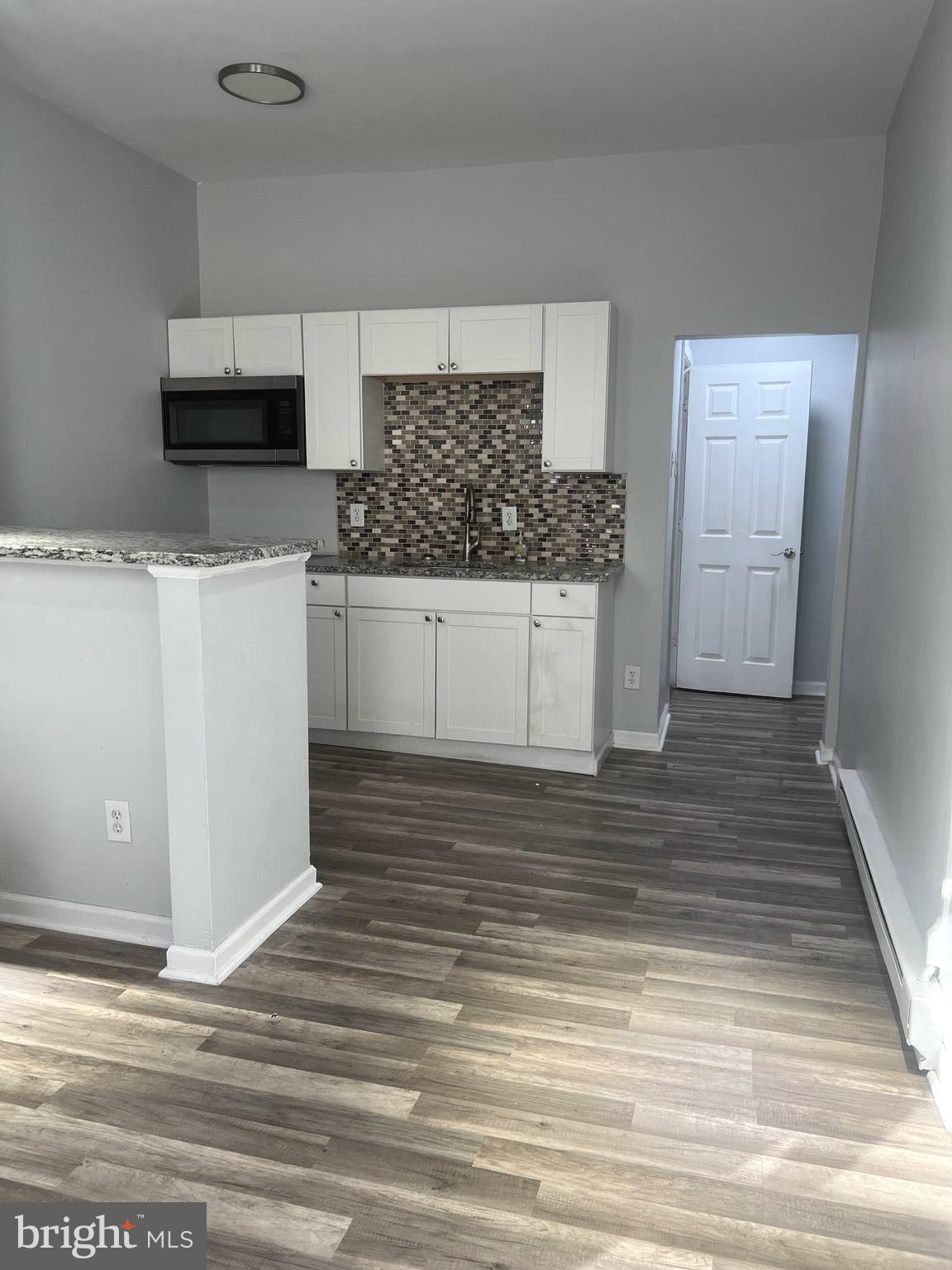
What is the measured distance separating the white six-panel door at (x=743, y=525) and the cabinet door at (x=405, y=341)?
196cm

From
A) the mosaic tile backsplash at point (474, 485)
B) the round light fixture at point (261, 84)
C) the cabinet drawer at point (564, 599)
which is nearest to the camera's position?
the round light fixture at point (261, 84)

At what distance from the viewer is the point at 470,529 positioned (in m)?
4.63

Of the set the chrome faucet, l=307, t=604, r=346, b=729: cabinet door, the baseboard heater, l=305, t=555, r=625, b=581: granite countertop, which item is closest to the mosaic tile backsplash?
the chrome faucet

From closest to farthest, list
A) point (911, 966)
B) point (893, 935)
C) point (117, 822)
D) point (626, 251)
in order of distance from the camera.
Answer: point (911, 966)
point (893, 935)
point (117, 822)
point (626, 251)

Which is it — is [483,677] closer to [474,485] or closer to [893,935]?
[474,485]

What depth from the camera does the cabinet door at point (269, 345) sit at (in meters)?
4.41

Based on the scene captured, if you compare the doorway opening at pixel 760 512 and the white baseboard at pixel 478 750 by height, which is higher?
the doorway opening at pixel 760 512

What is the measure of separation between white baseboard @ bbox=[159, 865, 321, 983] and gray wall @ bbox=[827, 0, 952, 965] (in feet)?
5.47

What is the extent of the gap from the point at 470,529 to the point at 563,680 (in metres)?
0.99

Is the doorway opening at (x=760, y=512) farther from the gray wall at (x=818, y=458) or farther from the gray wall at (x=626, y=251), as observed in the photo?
the gray wall at (x=626, y=251)

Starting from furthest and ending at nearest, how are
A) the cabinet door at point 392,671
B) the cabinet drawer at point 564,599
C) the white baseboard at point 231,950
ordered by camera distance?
the cabinet door at point 392,671 → the cabinet drawer at point 564,599 → the white baseboard at point 231,950

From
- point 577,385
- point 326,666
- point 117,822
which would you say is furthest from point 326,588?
point 117,822

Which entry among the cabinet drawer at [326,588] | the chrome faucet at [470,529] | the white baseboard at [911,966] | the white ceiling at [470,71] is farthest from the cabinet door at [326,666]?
the white baseboard at [911,966]

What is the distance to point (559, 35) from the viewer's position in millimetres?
3068
